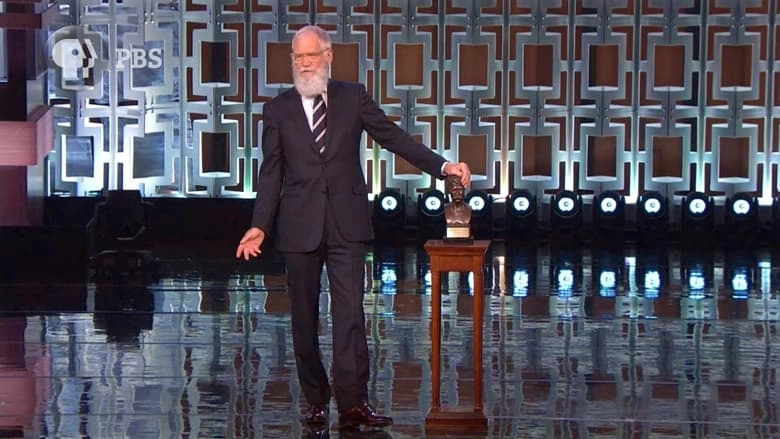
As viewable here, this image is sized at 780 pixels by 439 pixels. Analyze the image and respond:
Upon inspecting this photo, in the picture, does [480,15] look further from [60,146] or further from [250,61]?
[60,146]

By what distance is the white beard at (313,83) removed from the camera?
239 inches

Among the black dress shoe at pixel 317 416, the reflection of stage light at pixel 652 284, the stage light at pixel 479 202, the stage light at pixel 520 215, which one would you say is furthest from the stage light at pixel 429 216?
the black dress shoe at pixel 317 416

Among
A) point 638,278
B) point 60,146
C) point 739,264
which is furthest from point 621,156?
point 60,146

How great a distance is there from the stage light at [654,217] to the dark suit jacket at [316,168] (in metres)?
9.95

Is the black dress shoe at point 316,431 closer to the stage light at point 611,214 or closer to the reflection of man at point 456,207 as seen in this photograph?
the reflection of man at point 456,207

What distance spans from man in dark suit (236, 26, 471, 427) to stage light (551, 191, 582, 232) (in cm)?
991

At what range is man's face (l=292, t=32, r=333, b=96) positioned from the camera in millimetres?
6016

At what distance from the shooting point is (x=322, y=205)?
610 centimetres

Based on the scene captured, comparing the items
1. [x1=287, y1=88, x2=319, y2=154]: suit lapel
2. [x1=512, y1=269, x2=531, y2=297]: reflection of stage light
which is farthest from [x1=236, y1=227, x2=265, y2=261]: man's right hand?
[x1=512, y1=269, x2=531, y2=297]: reflection of stage light

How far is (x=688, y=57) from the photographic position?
640 inches

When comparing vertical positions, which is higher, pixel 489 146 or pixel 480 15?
pixel 480 15

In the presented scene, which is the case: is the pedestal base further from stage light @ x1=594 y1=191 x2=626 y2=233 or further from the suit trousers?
stage light @ x1=594 y1=191 x2=626 y2=233

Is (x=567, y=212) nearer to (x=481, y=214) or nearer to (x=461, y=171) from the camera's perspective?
(x=481, y=214)

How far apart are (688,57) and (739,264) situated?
11.3 feet
